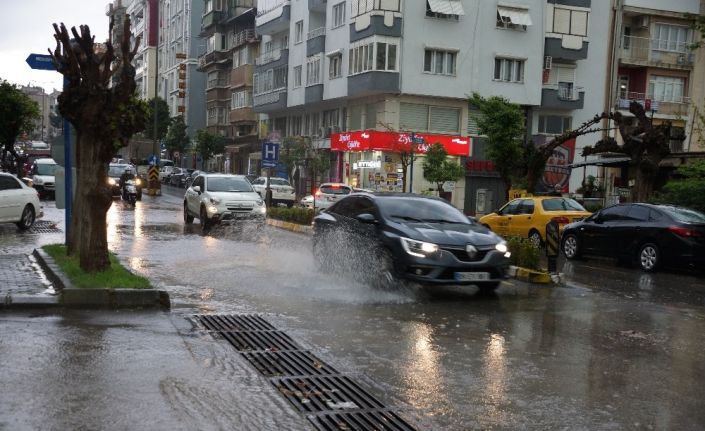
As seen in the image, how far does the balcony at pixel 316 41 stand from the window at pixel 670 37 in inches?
812

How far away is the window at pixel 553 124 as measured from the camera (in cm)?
4634

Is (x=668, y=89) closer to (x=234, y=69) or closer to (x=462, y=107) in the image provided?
(x=462, y=107)

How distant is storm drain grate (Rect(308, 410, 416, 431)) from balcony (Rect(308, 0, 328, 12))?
146ft

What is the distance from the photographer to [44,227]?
20.7 m

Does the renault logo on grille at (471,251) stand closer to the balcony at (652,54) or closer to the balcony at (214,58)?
the balcony at (652,54)

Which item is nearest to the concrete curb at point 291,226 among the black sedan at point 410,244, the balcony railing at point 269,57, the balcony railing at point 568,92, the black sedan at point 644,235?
the black sedan at point 644,235

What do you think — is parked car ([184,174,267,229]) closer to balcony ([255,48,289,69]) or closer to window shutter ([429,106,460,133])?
window shutter ([429,106,460,133])

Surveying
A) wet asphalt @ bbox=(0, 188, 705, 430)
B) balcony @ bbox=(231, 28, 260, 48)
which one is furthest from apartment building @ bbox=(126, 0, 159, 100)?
wet asphalt @ bbox=(0, 188, 705, 430)

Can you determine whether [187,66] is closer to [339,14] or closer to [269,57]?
[269,57]

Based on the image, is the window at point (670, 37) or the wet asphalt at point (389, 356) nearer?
the wet asphalt at point (389, 356)

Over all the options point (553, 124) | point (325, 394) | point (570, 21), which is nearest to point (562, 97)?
point (553, 124)

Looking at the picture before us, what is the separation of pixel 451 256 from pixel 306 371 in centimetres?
450

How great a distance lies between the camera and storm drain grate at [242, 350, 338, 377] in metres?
6.59

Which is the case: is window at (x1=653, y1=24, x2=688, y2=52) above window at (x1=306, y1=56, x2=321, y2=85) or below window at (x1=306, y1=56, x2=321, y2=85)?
above
